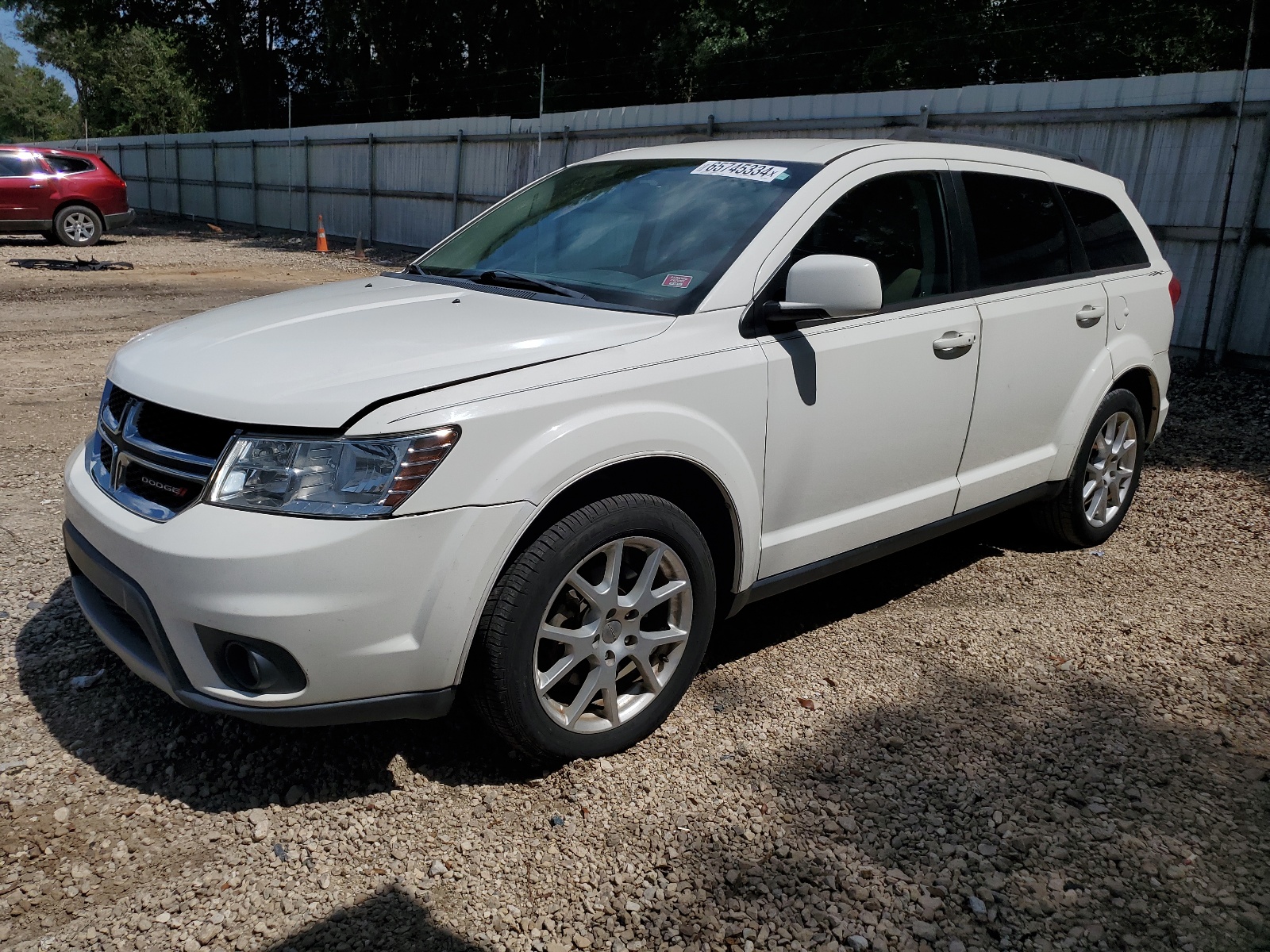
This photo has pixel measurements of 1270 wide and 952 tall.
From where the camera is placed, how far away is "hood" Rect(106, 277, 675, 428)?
8.64ft

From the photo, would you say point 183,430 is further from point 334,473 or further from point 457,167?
point 457,167

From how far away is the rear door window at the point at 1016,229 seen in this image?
13.6ft

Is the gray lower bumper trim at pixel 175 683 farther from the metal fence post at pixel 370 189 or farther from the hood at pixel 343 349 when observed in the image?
the metal fence post at pixel 370 189

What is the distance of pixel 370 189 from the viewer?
22.3 metres

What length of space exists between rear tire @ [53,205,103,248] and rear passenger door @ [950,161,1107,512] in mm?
18975

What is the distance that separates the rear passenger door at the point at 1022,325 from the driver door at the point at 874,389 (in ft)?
0.45

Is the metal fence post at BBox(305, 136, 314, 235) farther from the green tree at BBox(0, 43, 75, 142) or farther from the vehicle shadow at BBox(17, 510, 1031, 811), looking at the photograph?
the green tree at BBox(0, 43, 75, 142)

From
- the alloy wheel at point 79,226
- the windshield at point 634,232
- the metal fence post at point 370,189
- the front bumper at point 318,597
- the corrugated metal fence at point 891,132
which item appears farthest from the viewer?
the metal fence post at point 370,189

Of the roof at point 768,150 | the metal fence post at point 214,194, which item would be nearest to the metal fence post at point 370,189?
the metal fence post at point 214,194

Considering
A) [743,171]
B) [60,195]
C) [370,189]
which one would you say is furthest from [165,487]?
[370,189]

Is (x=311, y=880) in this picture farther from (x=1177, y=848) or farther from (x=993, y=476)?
(x=993, y=476)

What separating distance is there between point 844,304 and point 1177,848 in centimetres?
176

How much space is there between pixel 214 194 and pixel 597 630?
3040 centimetres

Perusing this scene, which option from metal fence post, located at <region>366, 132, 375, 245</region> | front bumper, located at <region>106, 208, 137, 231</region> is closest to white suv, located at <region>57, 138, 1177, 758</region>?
front bumper, located at <region>106, 208, 137, 231</region>
